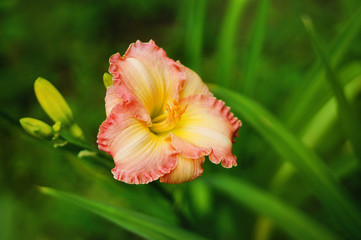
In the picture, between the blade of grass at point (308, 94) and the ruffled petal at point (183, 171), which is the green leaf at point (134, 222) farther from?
the blade of grass at point (308, 94)

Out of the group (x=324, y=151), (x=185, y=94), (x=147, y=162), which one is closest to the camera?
(x=147, y=162)

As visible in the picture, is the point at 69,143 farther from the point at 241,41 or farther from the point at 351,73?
the point at 241,41

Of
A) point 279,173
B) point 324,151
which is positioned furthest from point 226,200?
point 324,151

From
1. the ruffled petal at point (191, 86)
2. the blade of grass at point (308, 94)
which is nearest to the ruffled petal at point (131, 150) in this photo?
the ruffled petal at point (191, 86)

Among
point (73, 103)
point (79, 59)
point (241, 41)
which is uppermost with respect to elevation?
point (241, 41)

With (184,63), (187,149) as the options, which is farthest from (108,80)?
(184,63)

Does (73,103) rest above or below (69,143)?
below
